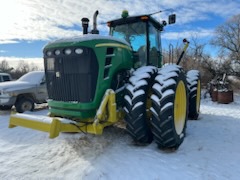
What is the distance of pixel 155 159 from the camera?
399cm

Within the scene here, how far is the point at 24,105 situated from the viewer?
9109 millimetres

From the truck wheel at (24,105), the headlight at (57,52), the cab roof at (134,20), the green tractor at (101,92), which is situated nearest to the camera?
the green tractor at (101,92)

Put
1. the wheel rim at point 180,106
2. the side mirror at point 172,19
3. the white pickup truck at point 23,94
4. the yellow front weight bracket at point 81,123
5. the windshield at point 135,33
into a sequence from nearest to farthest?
the yellow front weight bracket at point 81,123, the wheel rim at point 180,106, the windshield at point 135,33, the side mirror at point 172,19, the white pickup truck at point 23,94

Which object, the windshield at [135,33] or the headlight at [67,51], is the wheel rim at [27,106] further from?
the headlight at [67,51]

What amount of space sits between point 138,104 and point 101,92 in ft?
2.15

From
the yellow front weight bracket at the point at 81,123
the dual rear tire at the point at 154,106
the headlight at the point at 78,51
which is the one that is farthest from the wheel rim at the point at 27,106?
the dual rear tire at the point at 154,106

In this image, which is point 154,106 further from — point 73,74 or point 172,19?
point 172,19

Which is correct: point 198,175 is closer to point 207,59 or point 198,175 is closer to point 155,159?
point 155,159

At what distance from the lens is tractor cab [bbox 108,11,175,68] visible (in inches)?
214

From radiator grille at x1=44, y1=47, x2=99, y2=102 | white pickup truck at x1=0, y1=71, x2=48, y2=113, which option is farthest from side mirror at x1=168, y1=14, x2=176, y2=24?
white pickup truck at x1=0, y1=71, x2=48, y2=113

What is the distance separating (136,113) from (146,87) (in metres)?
0.49

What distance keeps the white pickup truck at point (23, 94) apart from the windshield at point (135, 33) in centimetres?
516

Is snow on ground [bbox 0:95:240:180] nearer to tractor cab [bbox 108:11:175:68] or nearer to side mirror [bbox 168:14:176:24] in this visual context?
tractor cab [bbox 108:11:175:68]

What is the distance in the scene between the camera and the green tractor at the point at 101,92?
3959mm
